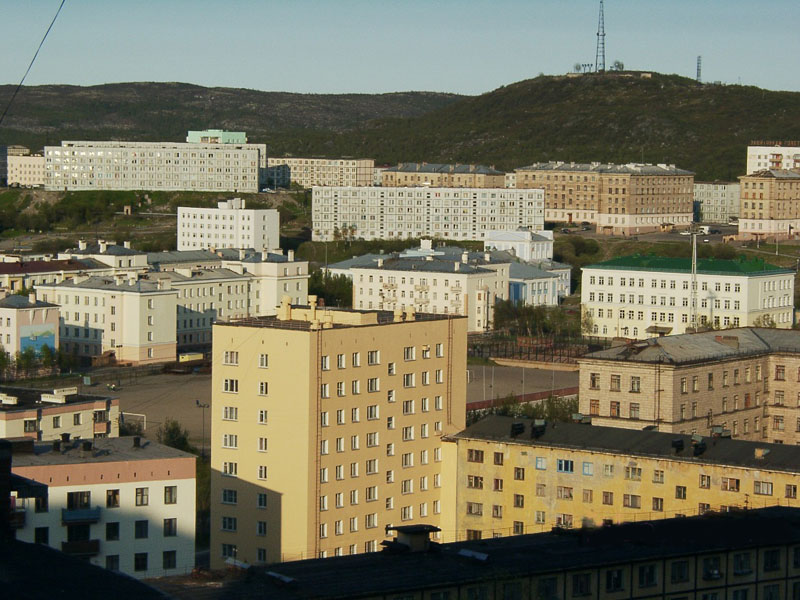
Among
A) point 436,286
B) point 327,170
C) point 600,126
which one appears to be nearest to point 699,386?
point 436,286

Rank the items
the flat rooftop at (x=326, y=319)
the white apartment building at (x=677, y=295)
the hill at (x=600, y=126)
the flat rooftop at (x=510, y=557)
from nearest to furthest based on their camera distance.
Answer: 1. the flat rooftop at (x=510, y=557)
2. the flat rooftop at (x=326, y=319)
3. the white apartment building at (x=677, y=295)
4. the hill at (x=600, y=126)

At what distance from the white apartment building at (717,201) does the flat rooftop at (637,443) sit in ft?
203

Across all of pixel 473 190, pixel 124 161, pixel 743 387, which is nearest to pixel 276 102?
pixel 124 161

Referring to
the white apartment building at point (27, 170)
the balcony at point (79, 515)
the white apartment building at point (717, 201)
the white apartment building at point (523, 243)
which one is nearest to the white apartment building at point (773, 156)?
the white apartment building at point (717, 201)

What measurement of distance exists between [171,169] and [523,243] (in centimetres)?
2894

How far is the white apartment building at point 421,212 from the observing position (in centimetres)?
6819

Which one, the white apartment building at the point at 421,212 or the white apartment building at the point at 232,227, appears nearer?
the white apartment building at the point at 232,227

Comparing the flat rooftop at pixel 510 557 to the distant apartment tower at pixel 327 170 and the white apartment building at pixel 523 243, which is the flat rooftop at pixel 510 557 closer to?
the white apartment building at pixel 523 243

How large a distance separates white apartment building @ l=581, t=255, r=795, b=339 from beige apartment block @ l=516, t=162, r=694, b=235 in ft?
79.5

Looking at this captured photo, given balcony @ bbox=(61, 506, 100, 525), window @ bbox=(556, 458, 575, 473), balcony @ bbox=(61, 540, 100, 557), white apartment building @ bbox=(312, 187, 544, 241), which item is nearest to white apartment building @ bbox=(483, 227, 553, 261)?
white apartment building @ bbox=(312, 187, 544, 241)

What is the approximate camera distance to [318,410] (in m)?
20.8

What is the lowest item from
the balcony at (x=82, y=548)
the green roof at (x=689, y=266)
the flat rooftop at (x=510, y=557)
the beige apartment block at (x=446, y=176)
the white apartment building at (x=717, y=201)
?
the balcony at (x=82, y=548)

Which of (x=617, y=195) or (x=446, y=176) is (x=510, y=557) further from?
(x=446, y=176)

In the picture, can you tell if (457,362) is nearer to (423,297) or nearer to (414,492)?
(414,492)
